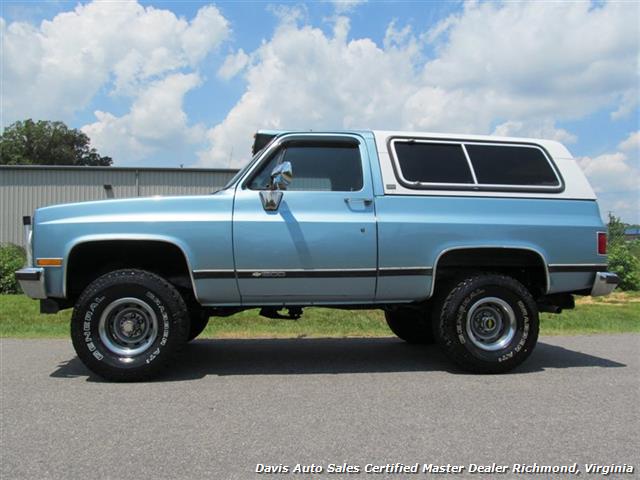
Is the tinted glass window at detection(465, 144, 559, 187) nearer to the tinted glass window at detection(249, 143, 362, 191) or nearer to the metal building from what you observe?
the tinted glass window at detection(249, 143, 362, 191)

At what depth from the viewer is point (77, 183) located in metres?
23.7

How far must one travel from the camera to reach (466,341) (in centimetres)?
496

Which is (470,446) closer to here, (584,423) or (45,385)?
(584,423)

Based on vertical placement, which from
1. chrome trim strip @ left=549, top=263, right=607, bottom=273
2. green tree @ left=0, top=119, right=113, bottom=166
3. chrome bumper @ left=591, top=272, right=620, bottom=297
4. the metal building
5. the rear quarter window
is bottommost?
chrome bumper @ left=591, top=272, right=620, bottom=297

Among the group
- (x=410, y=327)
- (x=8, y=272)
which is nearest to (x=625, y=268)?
(x=410, y=327)

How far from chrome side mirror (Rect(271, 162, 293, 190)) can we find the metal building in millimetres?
19307

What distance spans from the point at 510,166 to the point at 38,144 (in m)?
60.2

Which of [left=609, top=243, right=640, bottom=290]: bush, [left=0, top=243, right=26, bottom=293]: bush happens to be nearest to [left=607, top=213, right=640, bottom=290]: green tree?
[left=609, top=243, right=640, bottom=290]: bush

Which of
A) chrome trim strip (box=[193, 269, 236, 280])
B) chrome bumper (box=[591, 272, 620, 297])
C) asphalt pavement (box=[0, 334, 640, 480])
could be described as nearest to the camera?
asphalt pavement (box=[0, 334, 640, 480])

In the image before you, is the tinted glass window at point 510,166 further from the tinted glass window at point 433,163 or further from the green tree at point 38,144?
the green tree at point 38,144

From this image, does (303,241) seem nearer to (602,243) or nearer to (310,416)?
(310,416)

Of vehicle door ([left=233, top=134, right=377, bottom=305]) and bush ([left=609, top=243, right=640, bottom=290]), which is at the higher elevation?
vehicle door ([left=233, top=134, right=377, bottom=305])

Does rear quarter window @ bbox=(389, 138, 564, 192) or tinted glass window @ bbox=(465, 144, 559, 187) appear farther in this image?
tinted glass window @ bbox=(465, 144, 559, 187)

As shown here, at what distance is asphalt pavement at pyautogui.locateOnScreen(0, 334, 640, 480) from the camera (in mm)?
3074
